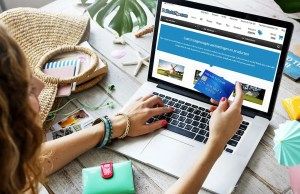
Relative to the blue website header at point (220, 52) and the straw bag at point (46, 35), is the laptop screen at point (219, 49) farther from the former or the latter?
the straw bag at point (46, 35)

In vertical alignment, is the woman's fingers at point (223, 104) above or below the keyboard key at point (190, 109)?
above

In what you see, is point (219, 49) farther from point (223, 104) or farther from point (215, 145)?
point (215, 145)

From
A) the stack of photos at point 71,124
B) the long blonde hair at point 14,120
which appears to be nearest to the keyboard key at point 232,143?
the stack of photos at point 71,124

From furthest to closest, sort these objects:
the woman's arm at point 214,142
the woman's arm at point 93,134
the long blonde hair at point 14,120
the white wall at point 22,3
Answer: the white wall at point 22,3 → the woman's arm at point 93,134 → the woman's arm at point 214,142 → the long blonde hair at point 14,120

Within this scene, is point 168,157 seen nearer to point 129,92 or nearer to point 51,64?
point 129,92

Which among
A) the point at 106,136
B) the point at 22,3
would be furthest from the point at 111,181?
the point at 22,3

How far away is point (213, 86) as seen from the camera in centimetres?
101

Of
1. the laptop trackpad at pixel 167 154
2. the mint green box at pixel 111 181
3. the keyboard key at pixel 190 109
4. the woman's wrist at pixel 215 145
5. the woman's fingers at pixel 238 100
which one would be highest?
the woman's fingers at pixel 238 100

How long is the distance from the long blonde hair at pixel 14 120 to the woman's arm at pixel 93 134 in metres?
0.24

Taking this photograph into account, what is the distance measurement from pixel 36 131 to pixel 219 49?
1.76 feet

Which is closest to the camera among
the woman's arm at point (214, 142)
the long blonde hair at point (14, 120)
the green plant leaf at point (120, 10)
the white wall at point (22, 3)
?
the long blonde hair at point (14, 120)

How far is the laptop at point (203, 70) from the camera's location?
37.6 inches

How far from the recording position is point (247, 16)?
38.9 inches

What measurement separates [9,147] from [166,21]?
1.95 ft
